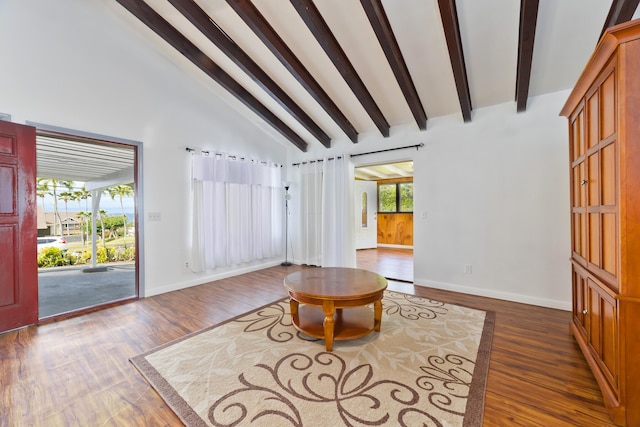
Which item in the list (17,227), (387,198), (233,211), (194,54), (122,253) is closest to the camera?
(17,227)

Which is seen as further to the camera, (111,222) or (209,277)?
(111,222)

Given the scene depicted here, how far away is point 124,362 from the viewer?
6.59 feet

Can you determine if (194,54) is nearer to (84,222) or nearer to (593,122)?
(593,122)

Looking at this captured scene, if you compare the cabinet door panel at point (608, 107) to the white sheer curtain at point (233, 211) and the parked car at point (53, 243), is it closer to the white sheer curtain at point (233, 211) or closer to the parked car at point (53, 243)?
the white sheer curtain at point (233, 211)

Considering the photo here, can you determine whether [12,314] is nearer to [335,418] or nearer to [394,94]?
[335,418]

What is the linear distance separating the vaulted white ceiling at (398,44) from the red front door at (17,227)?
5.85 feet

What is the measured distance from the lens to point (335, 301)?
2.08 metres

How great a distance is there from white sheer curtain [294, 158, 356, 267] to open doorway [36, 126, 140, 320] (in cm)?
291

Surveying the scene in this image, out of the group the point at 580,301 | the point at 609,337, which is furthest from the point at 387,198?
the point at 609,337

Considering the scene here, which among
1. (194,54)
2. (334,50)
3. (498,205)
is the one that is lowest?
(498,205)

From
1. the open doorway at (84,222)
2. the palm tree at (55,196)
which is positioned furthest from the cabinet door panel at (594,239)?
the palm tree at (55,196)

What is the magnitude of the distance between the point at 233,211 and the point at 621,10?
4862mm

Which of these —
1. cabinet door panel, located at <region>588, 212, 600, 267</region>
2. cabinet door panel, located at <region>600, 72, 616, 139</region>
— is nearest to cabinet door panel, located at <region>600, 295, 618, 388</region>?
cabinet door panel, located at <region>588, 212, 600, 267</region>

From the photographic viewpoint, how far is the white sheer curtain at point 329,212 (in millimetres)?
4754
